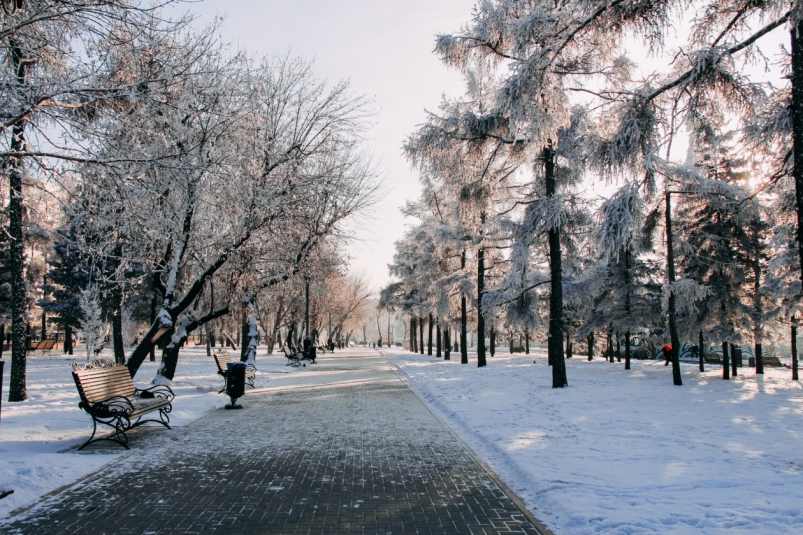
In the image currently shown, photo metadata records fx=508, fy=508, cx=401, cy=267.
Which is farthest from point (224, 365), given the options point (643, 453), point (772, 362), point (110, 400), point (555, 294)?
point (772, 362)

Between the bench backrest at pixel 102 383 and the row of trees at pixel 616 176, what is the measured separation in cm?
839

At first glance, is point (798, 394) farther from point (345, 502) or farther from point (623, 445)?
point (345, 502)

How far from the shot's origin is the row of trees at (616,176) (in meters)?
7.62

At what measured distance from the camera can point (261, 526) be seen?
4.50 m

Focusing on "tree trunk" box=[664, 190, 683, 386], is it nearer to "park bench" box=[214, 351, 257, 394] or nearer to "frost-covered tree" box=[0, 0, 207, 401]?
"park bench" box=[214, 351, 257, 394]

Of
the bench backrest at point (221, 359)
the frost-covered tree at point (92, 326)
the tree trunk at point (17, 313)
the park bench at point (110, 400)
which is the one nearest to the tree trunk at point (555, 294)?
the bench backrest at point (221, 359)

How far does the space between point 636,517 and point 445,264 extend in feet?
83.5

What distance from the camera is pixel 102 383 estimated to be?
8.17 metres

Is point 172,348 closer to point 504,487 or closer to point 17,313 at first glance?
point 17,313

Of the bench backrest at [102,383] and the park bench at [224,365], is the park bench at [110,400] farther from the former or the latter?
the park bench at [224,365]

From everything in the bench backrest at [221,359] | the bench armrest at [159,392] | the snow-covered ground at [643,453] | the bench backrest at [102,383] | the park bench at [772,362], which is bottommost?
the park bench at [772,362]

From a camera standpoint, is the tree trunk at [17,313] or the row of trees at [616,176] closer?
the row of trees at [616,176]

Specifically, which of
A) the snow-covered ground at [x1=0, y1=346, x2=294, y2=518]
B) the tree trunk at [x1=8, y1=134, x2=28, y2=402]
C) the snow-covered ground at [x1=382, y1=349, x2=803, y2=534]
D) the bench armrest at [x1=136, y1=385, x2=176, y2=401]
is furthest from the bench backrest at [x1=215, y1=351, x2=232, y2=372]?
the snow-covered ground at [x1=382, y1=349, x2=803, y2=534]

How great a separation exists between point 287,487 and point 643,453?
479 centimetres
